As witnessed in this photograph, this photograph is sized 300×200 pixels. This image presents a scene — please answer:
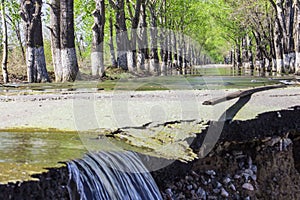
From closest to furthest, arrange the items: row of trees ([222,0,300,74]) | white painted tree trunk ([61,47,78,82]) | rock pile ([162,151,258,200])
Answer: rock pile ([162,151,258,200]), white painted tree trunk ([61,47,78,82]), row of trees ([222,0,300,74])

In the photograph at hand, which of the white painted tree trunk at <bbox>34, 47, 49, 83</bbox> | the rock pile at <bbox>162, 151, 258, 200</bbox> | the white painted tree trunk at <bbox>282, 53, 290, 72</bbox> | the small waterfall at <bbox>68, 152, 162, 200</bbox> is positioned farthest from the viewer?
the white painted tree trunk at <bbox>282, 53, 290, 72</bbox>

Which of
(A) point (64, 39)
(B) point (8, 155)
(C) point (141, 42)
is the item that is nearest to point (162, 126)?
(B) point (8, 155)

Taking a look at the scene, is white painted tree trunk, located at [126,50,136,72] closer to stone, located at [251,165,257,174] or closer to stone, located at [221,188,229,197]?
stone, located at [251,165,257,174]

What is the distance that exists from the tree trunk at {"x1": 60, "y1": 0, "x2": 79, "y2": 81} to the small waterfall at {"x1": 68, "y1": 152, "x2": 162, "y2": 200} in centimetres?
953

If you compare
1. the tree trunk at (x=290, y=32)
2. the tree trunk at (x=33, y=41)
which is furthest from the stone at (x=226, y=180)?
the tree trunk at (x=290, y=32)

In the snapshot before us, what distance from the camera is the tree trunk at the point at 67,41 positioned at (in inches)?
492

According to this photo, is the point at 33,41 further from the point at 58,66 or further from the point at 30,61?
the point at 58,66

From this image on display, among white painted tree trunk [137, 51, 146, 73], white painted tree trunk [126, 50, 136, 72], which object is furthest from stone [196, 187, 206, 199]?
white painted tree trunk [137, 51, 146, 73]

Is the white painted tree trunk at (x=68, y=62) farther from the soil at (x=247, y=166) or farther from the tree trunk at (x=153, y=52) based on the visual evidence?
the tree trunk at (x=153, y=52)

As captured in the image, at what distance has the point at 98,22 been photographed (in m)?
16.5

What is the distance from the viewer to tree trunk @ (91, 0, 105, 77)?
15.1 m

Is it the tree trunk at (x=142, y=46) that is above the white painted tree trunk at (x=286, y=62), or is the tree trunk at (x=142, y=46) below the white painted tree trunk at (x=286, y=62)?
above

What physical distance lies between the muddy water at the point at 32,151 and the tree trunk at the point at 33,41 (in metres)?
9.89

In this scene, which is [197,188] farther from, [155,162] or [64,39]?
[64,39]
